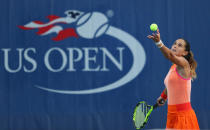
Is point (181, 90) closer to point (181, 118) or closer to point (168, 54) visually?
point (181, 118)

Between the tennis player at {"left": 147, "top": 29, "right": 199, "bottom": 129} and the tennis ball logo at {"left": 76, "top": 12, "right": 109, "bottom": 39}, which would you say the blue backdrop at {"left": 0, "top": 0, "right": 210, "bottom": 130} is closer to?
the tennis ball logo at {"left": 76, "top": 12, "right": 109, "bottom": 39}

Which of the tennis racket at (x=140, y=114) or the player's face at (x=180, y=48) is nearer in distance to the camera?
the player's face at (x=180, y=48)

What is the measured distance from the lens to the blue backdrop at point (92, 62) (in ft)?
16.8

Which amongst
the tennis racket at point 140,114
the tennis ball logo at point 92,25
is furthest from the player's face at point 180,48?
the tennis ball logo at point 92,25

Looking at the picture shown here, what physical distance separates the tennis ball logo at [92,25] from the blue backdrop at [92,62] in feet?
0.05

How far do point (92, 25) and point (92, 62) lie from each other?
56 centimetres

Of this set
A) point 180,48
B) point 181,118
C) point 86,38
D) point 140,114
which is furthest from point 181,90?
point 86,38

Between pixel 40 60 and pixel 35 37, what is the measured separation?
0.36 meters

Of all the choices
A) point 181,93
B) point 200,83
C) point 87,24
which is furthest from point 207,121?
point 87,24

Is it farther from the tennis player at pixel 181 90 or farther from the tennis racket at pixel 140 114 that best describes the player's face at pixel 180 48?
the tennis racket at pixel 140 114

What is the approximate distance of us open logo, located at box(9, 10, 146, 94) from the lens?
5156 mm

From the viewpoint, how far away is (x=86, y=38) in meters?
5.17

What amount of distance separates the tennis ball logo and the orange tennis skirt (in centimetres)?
204

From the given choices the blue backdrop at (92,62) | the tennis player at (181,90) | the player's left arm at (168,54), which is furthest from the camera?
the blue backdrop at (92,62)
